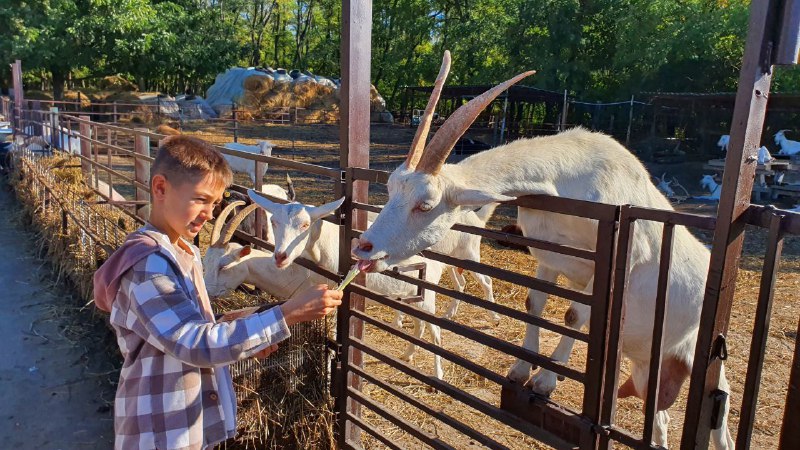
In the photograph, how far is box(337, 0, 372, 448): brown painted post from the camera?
2.96m

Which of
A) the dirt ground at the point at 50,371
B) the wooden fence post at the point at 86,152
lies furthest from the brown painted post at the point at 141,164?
the wooden fence post at the point at 86,152

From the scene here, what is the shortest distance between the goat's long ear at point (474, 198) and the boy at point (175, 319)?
2.51ft

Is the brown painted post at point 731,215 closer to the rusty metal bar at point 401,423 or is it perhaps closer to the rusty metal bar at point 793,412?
the rusty metal bar at point 793,412

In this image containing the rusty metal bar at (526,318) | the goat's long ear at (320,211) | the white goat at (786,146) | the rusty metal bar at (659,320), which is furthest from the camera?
the white goat at (786,146)

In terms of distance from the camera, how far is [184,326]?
1627 millimetres

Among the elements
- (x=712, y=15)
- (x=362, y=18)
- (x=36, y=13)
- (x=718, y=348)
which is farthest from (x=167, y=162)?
(x=36, y=13)

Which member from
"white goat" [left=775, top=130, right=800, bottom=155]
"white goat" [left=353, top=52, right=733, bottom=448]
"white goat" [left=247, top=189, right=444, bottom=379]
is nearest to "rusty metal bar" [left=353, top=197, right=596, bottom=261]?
"white goat" [left=353, top=52, right=733, bottom=448]

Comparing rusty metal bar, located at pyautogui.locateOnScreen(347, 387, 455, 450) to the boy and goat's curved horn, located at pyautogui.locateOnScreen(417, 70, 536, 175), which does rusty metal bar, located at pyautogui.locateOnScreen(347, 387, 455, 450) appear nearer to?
the boy

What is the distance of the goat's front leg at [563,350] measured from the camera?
2.50 metres

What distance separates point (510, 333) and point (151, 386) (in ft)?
13.3

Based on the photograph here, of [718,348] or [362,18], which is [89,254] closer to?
[362,18]

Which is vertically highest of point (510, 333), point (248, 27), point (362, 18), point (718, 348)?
point (248, 27)

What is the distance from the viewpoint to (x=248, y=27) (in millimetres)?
46281

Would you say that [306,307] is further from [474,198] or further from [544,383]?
[544,383]
